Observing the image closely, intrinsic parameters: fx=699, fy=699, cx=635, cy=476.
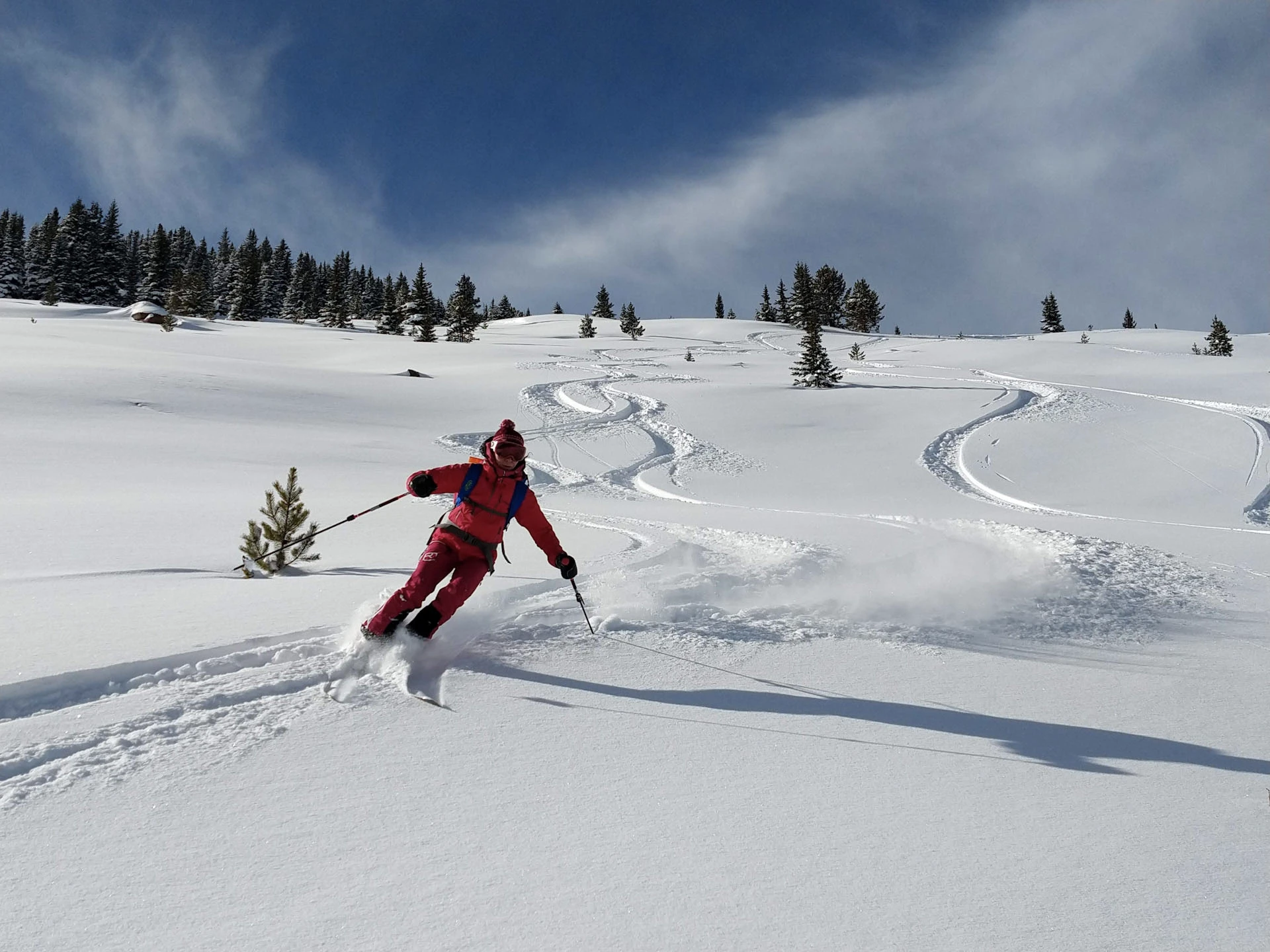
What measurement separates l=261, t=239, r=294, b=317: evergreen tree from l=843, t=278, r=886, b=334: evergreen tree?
2634 inches

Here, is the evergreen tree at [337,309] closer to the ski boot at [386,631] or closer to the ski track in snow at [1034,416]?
the ski track in snow at [1034,416]

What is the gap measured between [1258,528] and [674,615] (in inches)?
480

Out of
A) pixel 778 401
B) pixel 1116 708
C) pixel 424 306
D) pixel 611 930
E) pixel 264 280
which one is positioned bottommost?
pixel 1116 708

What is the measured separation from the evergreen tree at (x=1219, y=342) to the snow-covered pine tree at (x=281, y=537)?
177ft

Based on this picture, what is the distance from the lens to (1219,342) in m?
45.1

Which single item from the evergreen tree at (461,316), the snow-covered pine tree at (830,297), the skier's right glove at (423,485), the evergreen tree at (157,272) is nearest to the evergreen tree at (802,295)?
the snow-covered pine tree at (830,297)

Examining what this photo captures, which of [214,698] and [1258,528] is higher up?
[214,698]

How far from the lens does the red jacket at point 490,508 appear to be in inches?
180

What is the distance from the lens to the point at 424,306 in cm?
5850

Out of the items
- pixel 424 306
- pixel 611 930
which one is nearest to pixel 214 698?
pixel 611 930

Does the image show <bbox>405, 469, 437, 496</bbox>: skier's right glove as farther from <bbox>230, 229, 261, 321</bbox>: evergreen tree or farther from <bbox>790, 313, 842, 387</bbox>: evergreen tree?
<bbox>230, 229, 261, 321</bbox>: evergreen tree

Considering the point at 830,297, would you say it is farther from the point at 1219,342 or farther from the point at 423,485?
the point at 423,485

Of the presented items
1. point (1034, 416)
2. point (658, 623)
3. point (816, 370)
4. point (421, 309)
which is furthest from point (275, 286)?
point (658, 623)

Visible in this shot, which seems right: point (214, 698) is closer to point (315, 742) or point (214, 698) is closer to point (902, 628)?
point (315, 742)
